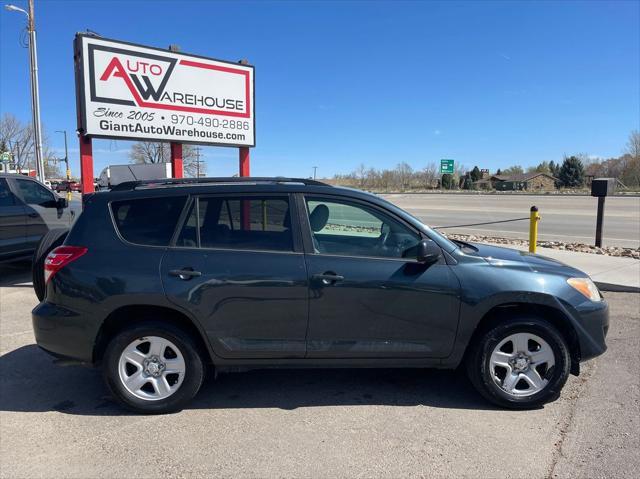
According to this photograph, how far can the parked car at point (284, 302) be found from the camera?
140 inches

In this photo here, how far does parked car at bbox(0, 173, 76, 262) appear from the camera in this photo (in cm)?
824

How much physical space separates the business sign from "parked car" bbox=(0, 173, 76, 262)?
138 centimetres

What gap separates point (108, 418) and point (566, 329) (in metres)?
3.48

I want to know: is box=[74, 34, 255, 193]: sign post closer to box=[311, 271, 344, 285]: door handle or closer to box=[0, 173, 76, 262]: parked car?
box=[0, 173, 76, 262]: parked car

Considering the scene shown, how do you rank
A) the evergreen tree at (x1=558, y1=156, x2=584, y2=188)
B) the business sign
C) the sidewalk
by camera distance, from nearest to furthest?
the sidewalk < the business sign < the evergreen tree at (x1=558, y1=156, x2=584, y2=188)

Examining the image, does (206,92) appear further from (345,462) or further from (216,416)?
(345,462)

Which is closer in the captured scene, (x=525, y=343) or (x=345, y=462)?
(x=345, y=462)

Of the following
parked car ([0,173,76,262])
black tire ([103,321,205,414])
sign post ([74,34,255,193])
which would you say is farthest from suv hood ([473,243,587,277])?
sign post ([74,34,255,193])

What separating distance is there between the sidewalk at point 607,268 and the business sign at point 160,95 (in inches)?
277

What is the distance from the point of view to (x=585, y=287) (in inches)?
149

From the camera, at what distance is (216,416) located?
3.62 meters

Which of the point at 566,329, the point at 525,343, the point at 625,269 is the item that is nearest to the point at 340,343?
the point at 525,343

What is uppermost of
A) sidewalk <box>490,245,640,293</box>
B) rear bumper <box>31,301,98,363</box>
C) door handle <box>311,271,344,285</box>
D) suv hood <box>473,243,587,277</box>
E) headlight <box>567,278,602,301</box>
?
suv hood <box>473,243,587,277</box>

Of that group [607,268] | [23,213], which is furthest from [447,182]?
[23,213]
